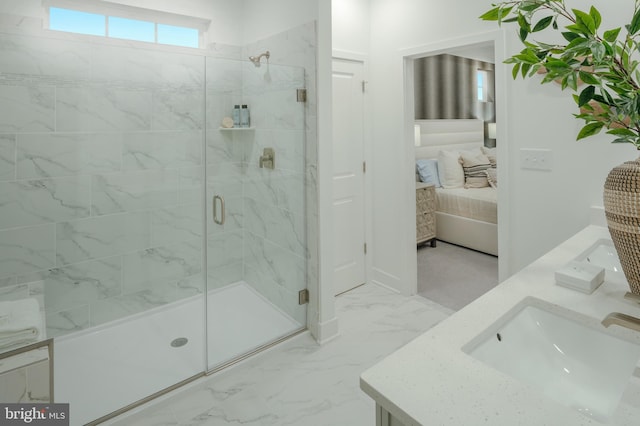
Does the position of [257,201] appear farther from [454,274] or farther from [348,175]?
[454,274]

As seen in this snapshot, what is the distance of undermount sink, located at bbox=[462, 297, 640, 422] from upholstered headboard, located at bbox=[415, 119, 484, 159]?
419 cm

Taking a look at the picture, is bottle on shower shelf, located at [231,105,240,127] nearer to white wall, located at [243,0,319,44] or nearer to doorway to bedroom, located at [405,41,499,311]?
white wall, located at [243,0,319,44]

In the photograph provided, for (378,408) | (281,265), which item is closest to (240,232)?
(281,265)

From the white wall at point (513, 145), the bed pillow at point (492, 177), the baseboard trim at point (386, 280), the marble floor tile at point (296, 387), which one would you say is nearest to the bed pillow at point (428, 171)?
the bed pillow at point (492, 177)

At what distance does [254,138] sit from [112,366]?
174 cm

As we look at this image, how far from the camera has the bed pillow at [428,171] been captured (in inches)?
189

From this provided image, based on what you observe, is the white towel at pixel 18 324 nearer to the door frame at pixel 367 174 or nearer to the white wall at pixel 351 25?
the door frame at pixel 367 174

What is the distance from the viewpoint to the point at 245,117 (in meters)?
2.79

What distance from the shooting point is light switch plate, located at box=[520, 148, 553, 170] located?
225cm

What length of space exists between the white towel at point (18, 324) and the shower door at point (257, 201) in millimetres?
946

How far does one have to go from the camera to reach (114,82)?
7.71 feet

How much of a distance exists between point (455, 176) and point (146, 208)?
3.78 meters

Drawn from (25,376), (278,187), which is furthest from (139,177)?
(25,376)

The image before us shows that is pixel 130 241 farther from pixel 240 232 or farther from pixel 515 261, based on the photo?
pixel 515 261
